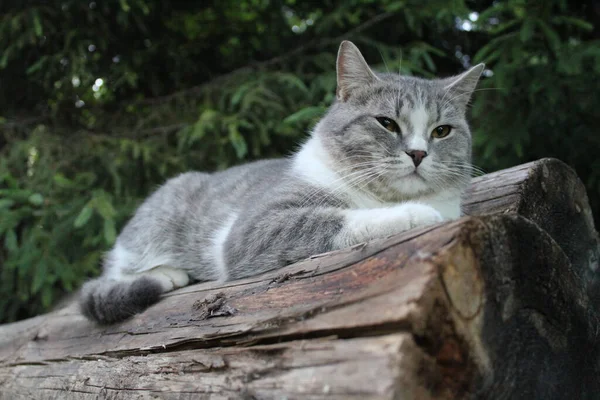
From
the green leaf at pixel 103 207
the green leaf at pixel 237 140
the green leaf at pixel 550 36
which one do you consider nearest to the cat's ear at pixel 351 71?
the green leaf at pixel 237 140

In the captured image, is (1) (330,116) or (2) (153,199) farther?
(2) (153,199)

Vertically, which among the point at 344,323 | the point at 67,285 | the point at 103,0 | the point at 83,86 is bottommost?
the point at 67,285

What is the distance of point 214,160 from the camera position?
4488 mm

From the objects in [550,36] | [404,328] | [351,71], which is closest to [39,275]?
[351,71]

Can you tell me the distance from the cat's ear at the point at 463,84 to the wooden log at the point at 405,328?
1.26 m

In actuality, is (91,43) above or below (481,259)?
above

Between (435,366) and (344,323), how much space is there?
0.85 feet

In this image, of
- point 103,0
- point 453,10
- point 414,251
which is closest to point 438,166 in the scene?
point 414,251

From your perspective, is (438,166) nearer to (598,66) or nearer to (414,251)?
(414,251)

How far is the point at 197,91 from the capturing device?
15.1ft

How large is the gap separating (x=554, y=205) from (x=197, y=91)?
10.0 ft

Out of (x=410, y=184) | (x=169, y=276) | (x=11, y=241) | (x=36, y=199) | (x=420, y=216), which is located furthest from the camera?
(x=36, y=199)

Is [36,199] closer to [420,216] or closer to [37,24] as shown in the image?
[37,24]

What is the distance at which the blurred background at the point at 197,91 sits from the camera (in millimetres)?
3660
